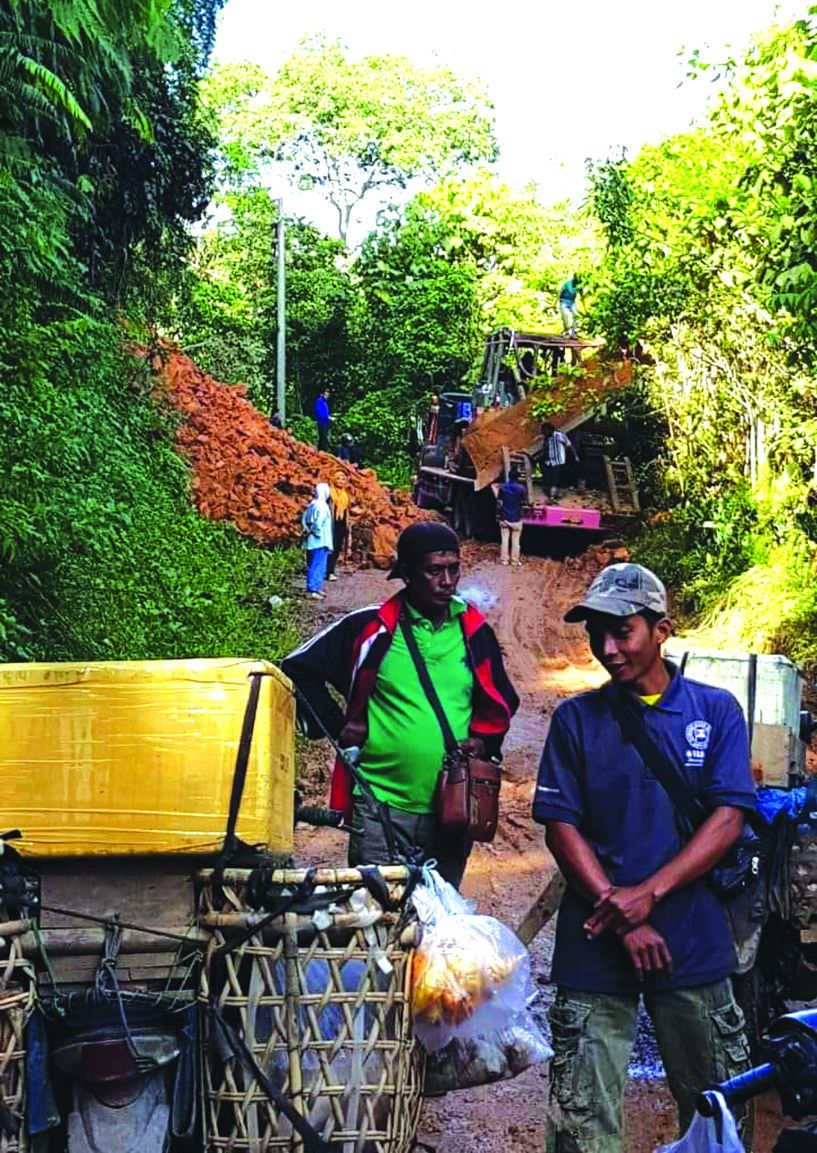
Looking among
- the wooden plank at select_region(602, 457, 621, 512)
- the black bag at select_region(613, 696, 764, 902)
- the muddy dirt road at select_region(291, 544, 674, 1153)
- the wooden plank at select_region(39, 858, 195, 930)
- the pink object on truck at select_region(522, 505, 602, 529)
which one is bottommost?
the muddy dirt road at select_region(291, 544, 674, 1153)

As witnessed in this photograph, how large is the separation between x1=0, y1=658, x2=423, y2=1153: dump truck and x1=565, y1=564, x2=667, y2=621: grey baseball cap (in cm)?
91

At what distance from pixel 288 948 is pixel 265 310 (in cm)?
3547

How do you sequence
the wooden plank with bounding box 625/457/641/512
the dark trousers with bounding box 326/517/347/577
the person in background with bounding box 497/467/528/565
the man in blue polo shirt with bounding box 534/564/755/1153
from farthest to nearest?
the dark trousers with bounding box 326/517/347/577 → the wooden plank with bounding box 625/457/641/512 → the person in background with bounding box 497/467/528/565 → the man in blue polo shirt with bounding box 534/564/755/1153

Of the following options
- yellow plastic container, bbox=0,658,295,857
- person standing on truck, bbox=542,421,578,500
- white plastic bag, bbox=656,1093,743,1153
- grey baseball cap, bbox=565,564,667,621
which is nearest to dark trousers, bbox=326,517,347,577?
person standing on truck, bbox=542,421,578,500

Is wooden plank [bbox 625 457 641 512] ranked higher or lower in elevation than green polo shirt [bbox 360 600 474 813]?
higher

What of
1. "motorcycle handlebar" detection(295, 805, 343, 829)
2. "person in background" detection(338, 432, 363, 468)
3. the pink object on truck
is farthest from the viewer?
"person in background" detection(338, 432, 363, 468)

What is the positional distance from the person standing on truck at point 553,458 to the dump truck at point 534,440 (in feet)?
0.41

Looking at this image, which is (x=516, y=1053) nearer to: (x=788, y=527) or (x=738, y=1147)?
(x=738, y=1147)

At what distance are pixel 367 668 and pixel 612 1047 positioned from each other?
1.48 metres

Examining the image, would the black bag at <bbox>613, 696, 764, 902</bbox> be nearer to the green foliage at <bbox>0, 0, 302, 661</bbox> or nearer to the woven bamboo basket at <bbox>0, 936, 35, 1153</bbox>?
the woven bamboo basket at <bbox>0, 936, 35, 1153</bbox>

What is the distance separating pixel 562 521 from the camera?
63.9 feet

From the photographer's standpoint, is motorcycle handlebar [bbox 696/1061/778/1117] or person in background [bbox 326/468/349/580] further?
person in background [bbox 326/468/349/580]

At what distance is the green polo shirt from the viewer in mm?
4223

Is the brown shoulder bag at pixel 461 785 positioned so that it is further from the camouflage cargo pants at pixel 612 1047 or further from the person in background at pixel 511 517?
the person in background at pixel 511 517
